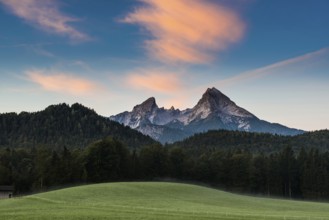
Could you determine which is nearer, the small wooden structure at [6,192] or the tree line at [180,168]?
the small wooden structure at [6,192]

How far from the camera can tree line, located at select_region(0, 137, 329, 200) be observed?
145500mm

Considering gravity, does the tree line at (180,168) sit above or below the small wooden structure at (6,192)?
above

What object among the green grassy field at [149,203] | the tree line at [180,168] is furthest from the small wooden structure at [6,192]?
the green grassy field at [149,203]

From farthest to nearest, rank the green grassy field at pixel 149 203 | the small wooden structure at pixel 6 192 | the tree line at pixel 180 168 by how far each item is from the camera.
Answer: the tree line at pixel 180 168 < the small wooden structure at pixel 6 192 < the green grassy field at pixel 149 203

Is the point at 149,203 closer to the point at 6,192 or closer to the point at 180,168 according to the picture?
the point at 6,192

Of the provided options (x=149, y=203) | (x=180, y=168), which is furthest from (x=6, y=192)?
(x=180, y=168)

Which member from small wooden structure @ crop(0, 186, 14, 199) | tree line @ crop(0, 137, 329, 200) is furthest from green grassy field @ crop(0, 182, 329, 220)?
tree line @ crop(0, 137, 329, 200)

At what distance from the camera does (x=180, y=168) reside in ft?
574

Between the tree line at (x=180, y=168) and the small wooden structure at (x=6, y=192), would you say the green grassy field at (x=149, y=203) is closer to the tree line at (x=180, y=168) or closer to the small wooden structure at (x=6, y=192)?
the small wooden structure at (x=6, y=192)

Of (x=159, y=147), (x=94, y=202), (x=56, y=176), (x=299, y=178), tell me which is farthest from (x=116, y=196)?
(x=299, y=178)

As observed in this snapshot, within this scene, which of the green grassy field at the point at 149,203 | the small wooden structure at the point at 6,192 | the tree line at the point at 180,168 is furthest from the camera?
the tree line at the point at 180,168

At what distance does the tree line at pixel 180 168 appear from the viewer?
146m

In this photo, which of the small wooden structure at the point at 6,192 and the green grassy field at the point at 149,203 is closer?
the green grassy field at the point at 149,203

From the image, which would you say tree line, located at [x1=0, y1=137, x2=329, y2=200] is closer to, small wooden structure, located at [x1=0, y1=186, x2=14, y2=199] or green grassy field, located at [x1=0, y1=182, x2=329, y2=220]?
small wooden structure, located at [x1=0, y1=186, x2=14, y2=199]
